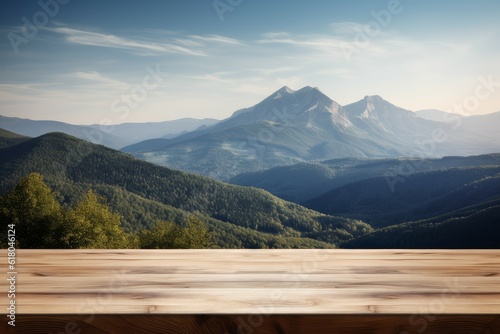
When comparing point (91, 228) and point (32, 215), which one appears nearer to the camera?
point (91, 228)

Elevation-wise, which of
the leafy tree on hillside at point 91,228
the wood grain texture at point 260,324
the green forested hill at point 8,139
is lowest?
the leafy tree on hillside at point 91,228

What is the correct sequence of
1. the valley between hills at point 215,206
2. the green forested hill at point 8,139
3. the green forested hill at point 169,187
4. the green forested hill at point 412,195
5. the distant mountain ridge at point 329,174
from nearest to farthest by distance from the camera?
1. the valley between hills at point 215,206
2. the green forested hill at point 169,187
3. the green forested hill at point 412,195
4. the green forested hill at point 8,139
5. the distant mountain ridge at point 329,174

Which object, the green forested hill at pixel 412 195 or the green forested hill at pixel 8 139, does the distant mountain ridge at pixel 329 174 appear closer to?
the green forested hill at pixel 412 195

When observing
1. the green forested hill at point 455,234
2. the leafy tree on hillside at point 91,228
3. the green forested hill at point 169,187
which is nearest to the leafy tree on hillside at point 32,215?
the leafy tree on hillside at point 91,228

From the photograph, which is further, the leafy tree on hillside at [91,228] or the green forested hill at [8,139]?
the green forested hill at [8,139]

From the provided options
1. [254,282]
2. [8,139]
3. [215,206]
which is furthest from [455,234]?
[8,139]

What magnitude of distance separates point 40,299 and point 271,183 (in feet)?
632

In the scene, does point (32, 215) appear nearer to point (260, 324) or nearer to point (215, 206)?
point (260, 324)

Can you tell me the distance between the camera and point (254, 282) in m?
1.44

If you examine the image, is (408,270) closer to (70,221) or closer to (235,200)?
(70,221)

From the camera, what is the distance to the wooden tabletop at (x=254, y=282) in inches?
45.3

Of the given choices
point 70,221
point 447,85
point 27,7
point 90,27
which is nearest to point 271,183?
point 90,27

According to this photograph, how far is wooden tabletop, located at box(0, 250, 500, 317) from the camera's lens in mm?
1149

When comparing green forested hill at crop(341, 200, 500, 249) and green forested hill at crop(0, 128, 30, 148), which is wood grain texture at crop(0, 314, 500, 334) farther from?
green forested hill at crop(0, 128, 30, 148)
